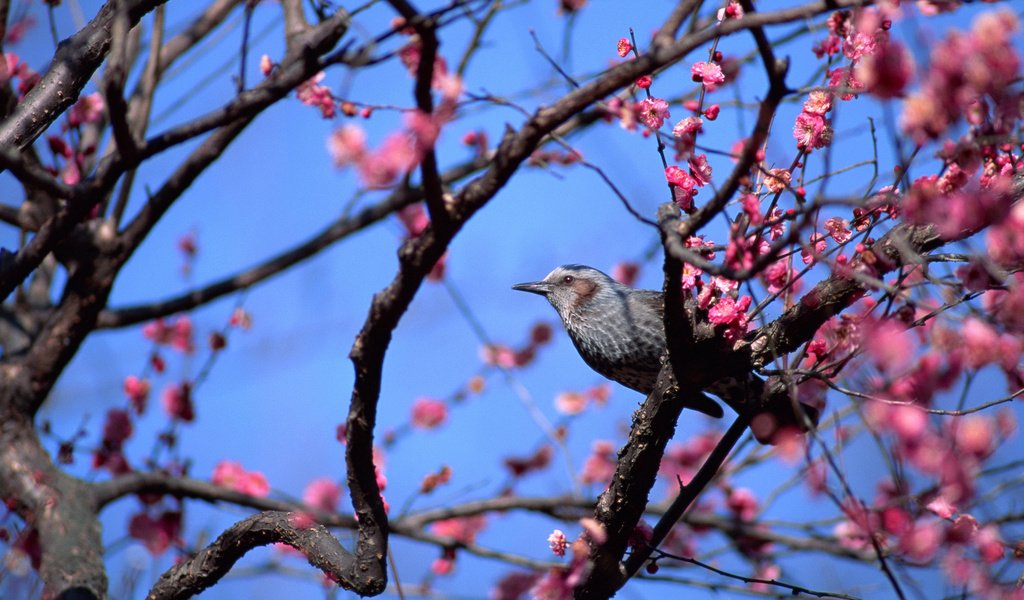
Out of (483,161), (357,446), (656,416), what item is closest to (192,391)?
(483,161)

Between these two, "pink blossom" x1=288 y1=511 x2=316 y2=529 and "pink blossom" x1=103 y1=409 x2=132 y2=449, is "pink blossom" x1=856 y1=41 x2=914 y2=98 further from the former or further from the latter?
"pink blossom" x1=103 y1=409 x2=132 y2=449

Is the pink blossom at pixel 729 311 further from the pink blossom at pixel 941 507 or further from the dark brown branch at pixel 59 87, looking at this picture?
the dark brown branch at pixel 59 87

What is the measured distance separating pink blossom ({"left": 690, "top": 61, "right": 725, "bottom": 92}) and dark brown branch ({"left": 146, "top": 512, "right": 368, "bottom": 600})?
1.73 meters

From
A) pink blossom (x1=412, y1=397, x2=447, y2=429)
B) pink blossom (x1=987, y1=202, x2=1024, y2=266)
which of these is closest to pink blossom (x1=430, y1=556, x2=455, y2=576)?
pink blossom (x1=412, y1=397, x2=447, y2=429)

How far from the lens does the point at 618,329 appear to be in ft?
13.9

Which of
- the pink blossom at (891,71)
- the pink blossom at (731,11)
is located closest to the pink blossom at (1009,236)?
the pink blossom at (891,71)

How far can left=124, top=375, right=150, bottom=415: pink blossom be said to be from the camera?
5.24m

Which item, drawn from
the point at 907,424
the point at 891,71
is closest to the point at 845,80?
the point at 891,71

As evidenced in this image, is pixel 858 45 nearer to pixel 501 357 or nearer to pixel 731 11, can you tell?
pixel 731 11

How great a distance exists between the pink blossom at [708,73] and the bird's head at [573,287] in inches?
82.6

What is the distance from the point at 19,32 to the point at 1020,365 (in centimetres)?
501

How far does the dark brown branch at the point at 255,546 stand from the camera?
8.87 feet

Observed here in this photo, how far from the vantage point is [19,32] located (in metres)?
4.90

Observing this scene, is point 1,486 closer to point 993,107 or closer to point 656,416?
point 656,416
